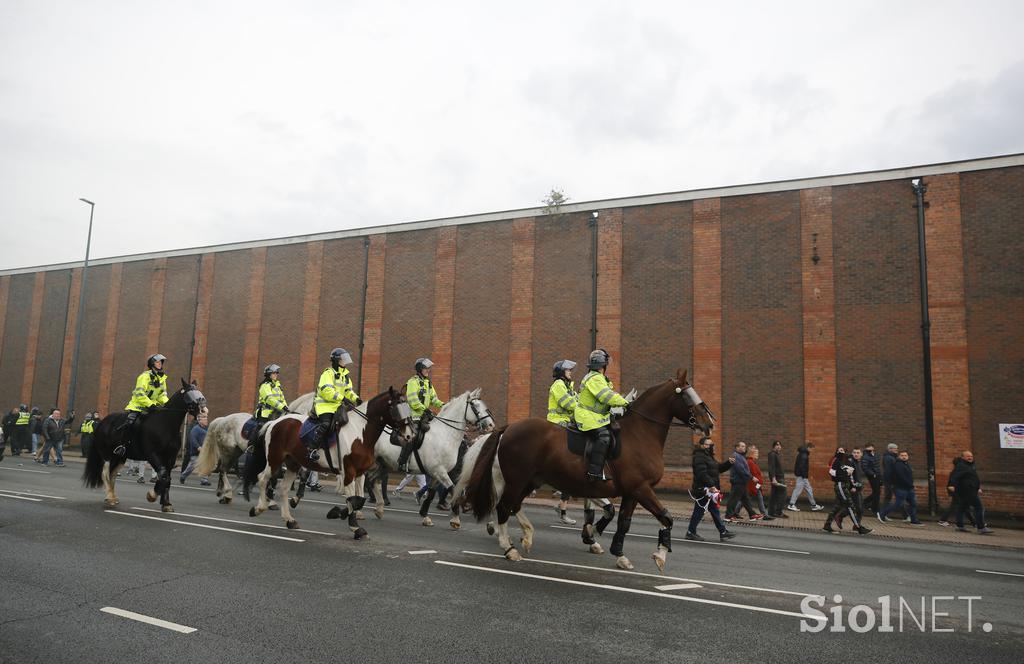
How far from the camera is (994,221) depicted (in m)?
18.5

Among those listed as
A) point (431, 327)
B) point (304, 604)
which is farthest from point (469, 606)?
point (431, 327)

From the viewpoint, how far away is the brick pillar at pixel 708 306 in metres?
20.6

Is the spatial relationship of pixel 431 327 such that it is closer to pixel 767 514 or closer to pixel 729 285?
pixel 729 285

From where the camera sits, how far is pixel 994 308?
712 inches

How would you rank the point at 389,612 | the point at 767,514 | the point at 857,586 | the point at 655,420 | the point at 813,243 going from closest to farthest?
the point at 389,612 → the point at 857,586 → the point at 655,420 → the point at 767,514 → the point at 813,243

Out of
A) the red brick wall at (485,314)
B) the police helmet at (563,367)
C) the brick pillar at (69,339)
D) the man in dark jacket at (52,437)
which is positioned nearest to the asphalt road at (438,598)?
the police helmet at (563,367)

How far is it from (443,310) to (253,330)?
31.7ft

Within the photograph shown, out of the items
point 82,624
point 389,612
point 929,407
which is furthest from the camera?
point 929,407

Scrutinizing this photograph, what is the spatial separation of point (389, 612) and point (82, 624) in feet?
7.97

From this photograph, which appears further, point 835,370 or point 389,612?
point 835,370

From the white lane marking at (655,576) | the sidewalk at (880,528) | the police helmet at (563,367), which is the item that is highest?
the police helmet at (563,367)

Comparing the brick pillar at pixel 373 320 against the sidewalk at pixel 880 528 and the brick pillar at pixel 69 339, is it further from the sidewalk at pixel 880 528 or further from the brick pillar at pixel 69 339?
the brick pillar at pixel 69 339

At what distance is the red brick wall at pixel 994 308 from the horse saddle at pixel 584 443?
573 inches

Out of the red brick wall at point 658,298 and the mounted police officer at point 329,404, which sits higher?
the red brick wall at point 658,298
